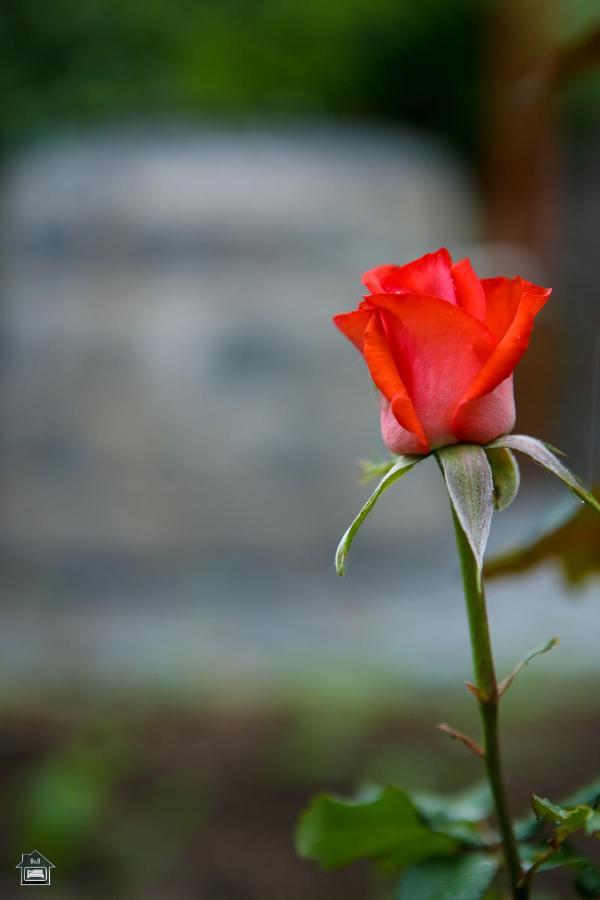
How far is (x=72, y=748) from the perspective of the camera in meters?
1.51

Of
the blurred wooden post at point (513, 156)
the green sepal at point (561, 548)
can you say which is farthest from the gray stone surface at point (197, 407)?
the green sepal at point (561, 548)

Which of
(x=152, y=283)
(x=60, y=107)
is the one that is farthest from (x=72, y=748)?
(x=60, y=107)

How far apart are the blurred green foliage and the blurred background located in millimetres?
11

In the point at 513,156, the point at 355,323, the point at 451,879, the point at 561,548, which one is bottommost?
the point at 451,879

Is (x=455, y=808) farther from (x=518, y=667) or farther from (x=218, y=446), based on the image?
(x=218, y=446)

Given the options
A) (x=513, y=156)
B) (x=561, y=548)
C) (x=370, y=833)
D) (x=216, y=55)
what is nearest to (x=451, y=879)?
(x=370, y=833)

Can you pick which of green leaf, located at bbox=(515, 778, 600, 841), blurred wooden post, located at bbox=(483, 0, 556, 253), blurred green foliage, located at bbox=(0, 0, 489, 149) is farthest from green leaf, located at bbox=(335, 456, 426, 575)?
blurred wooden post, located at bbox=(483, 0, 556, 253)

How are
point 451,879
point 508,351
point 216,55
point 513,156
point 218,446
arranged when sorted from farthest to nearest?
point 513,156
point 216,55
point 218,446
point 451,879
point 508,351

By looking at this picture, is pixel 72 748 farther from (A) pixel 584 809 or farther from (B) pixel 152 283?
(B) pixel 152 283

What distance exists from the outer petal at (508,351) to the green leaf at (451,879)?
0.61 ft

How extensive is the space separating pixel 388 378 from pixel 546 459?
5 centimetres

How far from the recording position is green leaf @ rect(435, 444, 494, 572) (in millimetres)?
328

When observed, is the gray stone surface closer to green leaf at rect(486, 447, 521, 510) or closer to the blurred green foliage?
the blurred green foliage

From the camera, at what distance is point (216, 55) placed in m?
3.80
